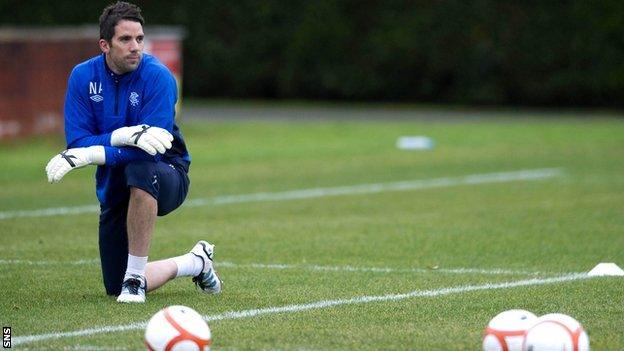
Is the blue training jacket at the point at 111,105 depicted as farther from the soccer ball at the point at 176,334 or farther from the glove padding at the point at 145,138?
the soccer ball at the point at 176,334

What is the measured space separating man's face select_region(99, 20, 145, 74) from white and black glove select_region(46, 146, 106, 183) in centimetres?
57

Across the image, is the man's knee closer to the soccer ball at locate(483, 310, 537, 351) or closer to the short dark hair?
the short dark hair

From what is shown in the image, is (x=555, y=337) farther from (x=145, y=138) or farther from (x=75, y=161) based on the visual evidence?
(x=75, y=161)

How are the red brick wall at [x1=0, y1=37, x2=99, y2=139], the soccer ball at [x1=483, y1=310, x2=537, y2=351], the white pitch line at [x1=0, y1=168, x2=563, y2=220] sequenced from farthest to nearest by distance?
the red brick wall at [x1=0, y1=37, x2=99, y2=139] < the white pitch line at [x1=0, y1=168, x2=563, y2=220] < the soccer ball at [x1=483, y1=310, x2=537, y2=351]

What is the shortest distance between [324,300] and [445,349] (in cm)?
173

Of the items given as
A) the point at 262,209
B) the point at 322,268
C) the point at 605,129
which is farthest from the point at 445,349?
the point at 605,129

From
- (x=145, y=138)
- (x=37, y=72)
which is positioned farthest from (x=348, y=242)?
(x=37, y=72)

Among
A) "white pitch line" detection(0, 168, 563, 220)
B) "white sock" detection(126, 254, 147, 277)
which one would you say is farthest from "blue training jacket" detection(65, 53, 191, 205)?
"white pitch line" detection(0, 168, 563, 220)

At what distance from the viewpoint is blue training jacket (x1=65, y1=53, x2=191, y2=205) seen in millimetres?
8539

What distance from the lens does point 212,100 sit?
3412 centimetres

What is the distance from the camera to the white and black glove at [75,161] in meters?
8.31

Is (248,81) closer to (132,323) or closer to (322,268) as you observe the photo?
(322,268)

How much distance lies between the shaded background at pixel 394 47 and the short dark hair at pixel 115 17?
21.7m

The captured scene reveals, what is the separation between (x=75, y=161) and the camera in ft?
27.4
